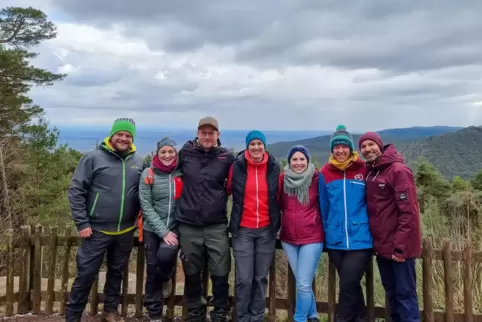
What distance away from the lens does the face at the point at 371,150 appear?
4.18m

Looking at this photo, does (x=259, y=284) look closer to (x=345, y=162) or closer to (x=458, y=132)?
(x=345, y=162)

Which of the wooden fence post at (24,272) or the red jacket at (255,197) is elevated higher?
the red jacket at (255,197)

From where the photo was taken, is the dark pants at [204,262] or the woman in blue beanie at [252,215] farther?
the dark pants at [204,262]

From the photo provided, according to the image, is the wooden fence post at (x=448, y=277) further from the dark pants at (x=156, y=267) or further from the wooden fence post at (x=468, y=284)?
the dark pants at (x=156, y=267)

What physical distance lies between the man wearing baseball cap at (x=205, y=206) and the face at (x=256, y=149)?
0.28 metres

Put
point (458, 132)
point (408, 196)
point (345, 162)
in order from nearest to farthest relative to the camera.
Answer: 1. point (408, 196)
2. point (345, 162)
3. point (458, 132)

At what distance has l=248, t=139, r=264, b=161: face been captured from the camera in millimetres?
4246

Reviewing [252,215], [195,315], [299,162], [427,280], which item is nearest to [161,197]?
[252,215]

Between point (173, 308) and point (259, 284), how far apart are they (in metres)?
1.15

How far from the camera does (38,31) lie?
2031 centimetres

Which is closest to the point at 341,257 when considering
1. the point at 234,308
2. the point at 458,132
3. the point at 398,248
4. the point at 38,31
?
the point at 398,248

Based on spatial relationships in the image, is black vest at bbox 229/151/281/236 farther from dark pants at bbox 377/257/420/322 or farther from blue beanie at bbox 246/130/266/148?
Answer: dark pants at bbox 377/257/420/322

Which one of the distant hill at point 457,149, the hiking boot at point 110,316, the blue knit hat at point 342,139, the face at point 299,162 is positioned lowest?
the hiking boot at point 110,316

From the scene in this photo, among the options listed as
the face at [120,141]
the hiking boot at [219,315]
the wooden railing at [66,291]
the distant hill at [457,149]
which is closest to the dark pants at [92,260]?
the wooden railing at [66,291]
